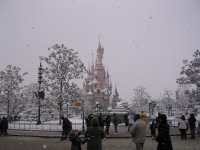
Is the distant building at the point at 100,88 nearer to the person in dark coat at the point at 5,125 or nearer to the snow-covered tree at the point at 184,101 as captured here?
the snow-covered tree at the point at 184,101

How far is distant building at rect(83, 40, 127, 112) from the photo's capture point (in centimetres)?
11488

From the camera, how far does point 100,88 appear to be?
116 meters

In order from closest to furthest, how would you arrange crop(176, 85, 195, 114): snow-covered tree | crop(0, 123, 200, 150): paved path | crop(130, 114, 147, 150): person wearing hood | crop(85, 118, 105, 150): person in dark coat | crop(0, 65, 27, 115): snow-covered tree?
crop(85, 118, 105, 150): person in dark coat → crop(130, 114, 147, 150): person wearing hood → crop(0, 123, 200, 150): paved path → crop(176, 85, 195, 114): snow-covered tree → crop(0, 65, 27, 115): snow-covered tree

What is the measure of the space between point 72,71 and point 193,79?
54.6 ft

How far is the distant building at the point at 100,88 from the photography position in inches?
4523

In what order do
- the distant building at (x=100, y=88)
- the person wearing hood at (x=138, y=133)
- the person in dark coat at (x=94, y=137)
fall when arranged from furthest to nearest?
the distant building at (x=100, y=88), the person wearing hood at (x=138, y=133), the person in dark coat at (x=94, y=137)

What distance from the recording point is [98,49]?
12838cm

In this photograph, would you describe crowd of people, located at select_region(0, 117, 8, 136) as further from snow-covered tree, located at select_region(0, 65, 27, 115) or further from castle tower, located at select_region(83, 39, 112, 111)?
castle tower, located at select_region(83, 39, 112, 111)

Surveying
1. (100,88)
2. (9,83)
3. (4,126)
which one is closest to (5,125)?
(4,126)

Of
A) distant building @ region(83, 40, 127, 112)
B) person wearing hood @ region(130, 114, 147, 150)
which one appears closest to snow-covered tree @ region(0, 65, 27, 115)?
person wearing hood @ region(130, 114, 147, 150)

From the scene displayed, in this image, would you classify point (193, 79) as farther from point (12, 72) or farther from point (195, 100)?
point (12, 72)

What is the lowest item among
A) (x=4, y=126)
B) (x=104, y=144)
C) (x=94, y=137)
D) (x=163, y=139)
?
(x=104, y=144)

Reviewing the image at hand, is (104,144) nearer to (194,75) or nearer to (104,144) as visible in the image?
(104,144)

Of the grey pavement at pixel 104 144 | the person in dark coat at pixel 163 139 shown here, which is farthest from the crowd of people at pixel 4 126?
the person in dark coat at pixel 163 139
